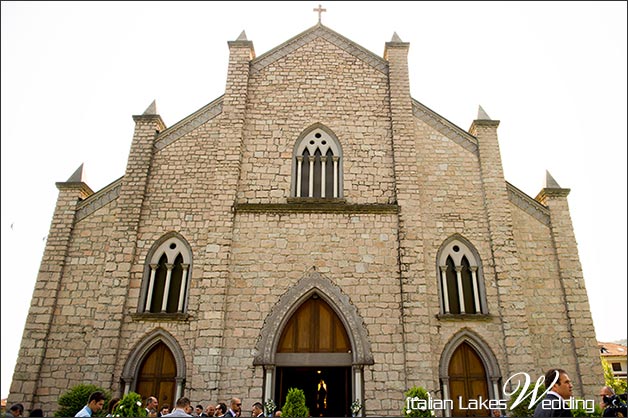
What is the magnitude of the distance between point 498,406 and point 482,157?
7.58m

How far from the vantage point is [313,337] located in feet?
43.7

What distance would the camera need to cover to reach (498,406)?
40.9 feet

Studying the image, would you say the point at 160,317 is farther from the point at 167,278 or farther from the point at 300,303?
the point at 300,303

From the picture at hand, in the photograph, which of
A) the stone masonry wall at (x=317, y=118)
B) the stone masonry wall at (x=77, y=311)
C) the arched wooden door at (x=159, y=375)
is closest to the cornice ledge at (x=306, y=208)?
the stone masonry wall at (x=317, y=118)

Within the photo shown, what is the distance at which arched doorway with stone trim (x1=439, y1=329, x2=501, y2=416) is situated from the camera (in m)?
12.7

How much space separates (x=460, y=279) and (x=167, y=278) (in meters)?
8.73

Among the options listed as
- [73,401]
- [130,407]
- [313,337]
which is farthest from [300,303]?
[73,401]

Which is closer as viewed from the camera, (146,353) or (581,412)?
(581,412)

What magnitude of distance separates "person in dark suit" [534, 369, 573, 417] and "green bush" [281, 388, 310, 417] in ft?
22.5

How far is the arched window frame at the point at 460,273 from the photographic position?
13.7m

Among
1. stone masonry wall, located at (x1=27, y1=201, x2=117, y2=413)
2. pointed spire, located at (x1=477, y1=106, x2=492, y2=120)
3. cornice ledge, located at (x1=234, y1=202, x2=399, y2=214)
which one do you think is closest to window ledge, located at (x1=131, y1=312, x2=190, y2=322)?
stone masonry wall, located at (x1=27, y1=201, x2=117, y2=413)

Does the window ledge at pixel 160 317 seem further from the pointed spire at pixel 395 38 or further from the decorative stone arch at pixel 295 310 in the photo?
the pointed spire at pixel 395 38

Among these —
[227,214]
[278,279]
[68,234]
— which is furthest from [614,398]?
[68,234]

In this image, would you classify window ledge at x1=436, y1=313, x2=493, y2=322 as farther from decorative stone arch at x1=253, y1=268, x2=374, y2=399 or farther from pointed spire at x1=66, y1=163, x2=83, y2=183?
pointed spire at x1=66, y1=163, x2=83, y2=183
